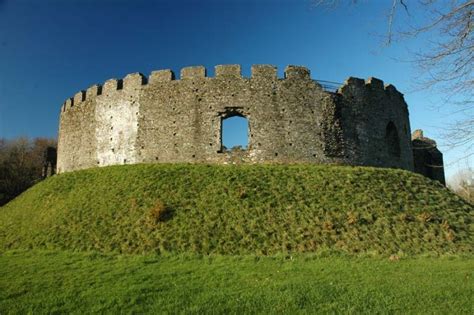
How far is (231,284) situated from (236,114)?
42.1 ft

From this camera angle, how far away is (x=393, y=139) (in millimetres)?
24766

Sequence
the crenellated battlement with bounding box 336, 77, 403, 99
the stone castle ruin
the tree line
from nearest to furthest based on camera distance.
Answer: the stone castle ruin → the crenellated battlement with bounding box 336, 77, 403, 99 → the tree line

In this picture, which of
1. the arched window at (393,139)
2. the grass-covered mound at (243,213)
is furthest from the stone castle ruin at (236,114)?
the grass-covered mound at (243,213)

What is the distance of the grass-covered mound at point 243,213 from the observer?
13609 millimetres

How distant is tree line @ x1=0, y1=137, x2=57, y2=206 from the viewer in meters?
28.7

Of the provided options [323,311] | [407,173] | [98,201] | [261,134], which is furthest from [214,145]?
[323,311]

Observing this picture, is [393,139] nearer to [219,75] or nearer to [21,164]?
[219,75]

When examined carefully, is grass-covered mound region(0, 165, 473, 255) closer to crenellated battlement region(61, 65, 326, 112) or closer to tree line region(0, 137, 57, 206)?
crenellated battlement region(61, 65, 326, 112)

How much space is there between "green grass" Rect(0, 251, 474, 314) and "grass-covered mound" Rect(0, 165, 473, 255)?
1234 mm

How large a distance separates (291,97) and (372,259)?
36.1ft

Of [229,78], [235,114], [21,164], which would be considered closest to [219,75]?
[229,78]

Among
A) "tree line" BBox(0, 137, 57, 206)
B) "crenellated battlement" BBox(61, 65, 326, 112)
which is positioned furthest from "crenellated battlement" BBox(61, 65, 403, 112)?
"tree line" BBox(0, 137, 57, 206)

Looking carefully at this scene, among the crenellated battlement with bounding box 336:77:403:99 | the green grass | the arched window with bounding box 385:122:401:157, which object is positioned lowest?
the green grass

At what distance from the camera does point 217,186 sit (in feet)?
56.1
